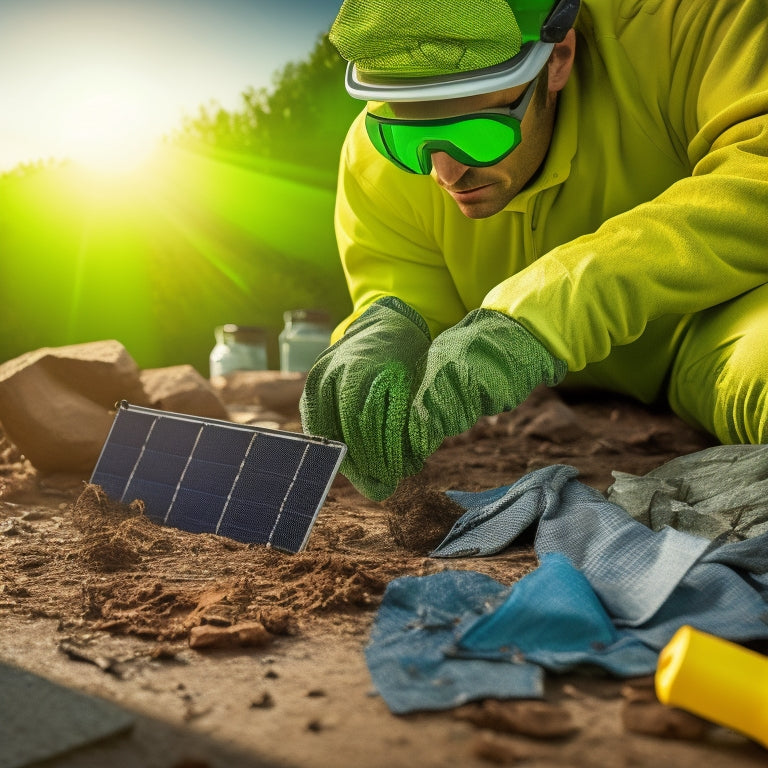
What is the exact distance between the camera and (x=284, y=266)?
23.2 feet

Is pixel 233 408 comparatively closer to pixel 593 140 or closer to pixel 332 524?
pixel 332 524

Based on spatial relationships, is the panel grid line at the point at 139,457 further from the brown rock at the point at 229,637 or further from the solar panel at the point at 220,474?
the brown rock at the point at 229,637

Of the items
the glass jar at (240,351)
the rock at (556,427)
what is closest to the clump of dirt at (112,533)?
the rock at (556,427)

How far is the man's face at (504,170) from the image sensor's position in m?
2.17

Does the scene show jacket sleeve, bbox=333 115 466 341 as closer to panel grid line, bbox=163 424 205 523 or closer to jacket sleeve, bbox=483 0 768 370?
panel grid line, bbox=163 424 205 523

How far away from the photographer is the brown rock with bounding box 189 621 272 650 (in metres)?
1.40

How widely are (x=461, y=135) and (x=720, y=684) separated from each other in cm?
143

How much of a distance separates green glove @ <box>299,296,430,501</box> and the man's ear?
83cm

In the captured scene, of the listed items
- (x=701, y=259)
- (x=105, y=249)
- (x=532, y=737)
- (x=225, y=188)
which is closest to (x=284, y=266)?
(x=225, y=188)

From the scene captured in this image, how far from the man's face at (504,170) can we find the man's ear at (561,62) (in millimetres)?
40

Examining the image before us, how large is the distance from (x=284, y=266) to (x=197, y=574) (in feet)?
17.9

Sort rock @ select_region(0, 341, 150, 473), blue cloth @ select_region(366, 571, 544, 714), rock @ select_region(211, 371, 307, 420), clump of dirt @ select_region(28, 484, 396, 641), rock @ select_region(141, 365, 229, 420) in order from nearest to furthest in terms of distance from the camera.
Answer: blue cloth @ select_region(366, 571, 544, 714) < clump of dirt @ select_region(28, 484, 396, 641) < rock @ select_region(0, 341, 150, 473) < rock @ select_region(141, 365, 229, 420) < rock @ select_region(211, 371, 307, 420)

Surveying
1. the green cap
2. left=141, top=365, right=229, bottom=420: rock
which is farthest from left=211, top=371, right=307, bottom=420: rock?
the green cap

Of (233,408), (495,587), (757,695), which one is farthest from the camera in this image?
(233,408)
